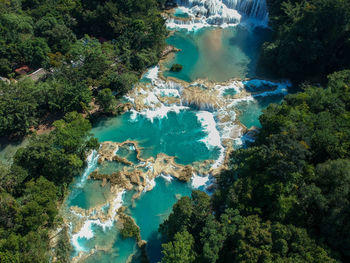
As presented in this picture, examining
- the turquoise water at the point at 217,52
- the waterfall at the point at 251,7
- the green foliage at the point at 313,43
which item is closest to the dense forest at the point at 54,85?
the turquoise water at the point at 217,52

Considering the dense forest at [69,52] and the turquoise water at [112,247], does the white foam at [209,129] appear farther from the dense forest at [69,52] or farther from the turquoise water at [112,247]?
the turquoise water at [112,247]

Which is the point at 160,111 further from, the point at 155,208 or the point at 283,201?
the point at 283,201

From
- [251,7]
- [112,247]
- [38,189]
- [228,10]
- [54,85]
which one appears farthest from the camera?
[228,10]

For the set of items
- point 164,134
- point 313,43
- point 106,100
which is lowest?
point 164,134

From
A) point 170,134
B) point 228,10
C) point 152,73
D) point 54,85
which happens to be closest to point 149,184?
point 170,134

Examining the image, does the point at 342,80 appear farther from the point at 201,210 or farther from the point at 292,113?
the point at 201,210

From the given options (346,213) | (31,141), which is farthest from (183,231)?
(31,141)
